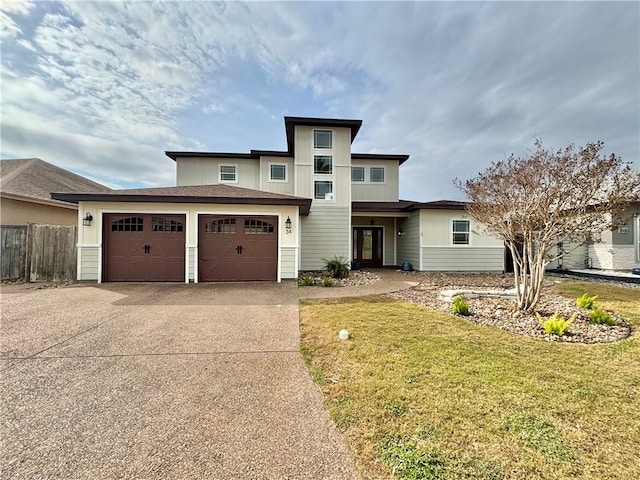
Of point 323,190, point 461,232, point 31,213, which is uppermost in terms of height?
point 323,190

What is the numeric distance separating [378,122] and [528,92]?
722 centimetres

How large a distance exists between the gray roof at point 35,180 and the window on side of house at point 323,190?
12.2 meters

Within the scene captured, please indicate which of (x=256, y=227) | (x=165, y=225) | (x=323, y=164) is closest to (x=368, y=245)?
(x=323, y=164)

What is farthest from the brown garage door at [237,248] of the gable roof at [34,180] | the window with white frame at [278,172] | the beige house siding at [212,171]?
the gable roof at [34,180]

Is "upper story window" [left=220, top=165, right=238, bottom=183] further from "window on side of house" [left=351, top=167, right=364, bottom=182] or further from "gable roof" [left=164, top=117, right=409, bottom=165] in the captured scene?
"window on side of house" [left=351, top=167, right=364, bottom=182]

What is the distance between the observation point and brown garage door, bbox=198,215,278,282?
A: 9586mm

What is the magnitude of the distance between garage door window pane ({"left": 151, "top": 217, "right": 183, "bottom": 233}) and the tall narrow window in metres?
12.0

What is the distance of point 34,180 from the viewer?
13.7 metres

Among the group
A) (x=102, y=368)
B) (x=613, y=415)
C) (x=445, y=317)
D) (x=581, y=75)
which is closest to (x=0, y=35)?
(x=102, y=368)

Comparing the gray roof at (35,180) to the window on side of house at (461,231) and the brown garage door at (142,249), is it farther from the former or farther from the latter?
the window on side of house at (461,231)

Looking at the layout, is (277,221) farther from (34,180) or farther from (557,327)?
(34,180)

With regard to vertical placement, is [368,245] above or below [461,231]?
below

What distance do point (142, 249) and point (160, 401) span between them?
823 centimetres

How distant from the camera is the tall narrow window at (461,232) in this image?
1309cm
